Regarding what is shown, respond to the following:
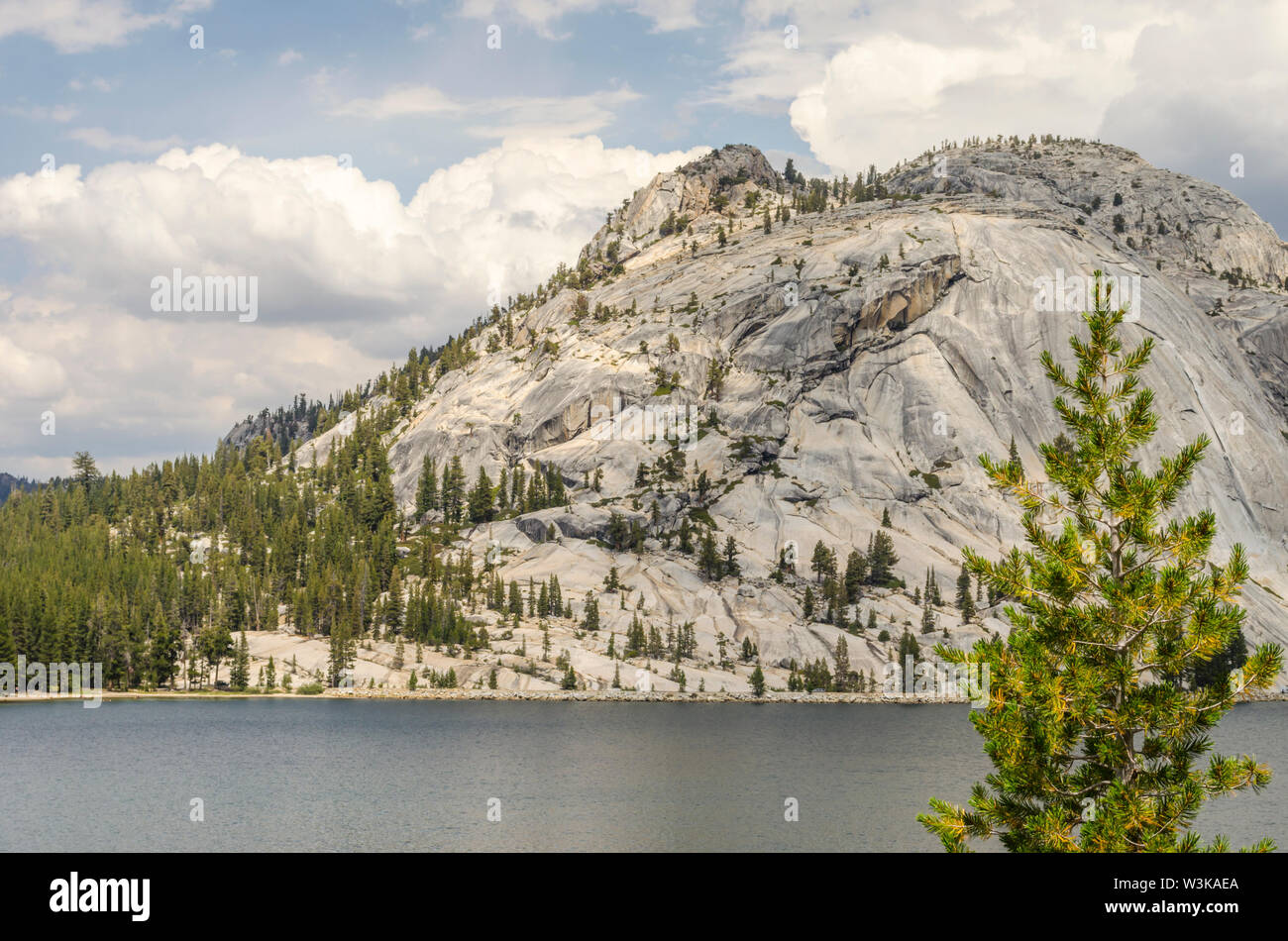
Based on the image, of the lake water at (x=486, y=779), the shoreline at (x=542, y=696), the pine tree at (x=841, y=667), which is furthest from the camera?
the pine tree at (x=841, y=667)

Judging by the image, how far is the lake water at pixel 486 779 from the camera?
73.9 m

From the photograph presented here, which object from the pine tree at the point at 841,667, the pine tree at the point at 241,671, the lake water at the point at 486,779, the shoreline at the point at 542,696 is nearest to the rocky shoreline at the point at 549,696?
the shoreline at the point at 542,696

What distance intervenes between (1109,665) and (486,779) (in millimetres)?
81499

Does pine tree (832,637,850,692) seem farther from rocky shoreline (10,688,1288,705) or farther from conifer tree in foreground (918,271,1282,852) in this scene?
conifer tree in foreground (918,271,1282,852)

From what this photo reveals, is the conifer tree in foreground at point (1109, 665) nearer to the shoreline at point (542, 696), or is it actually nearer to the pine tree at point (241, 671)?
the shoreline at point (542, 696)

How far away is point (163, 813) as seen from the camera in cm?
7981

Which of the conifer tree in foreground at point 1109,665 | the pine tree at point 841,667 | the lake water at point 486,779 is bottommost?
the lake water at point 486,779

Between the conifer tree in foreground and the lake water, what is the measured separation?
5057 cm

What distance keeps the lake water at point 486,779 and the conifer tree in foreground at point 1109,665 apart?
50569mm

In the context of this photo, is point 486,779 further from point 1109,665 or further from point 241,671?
point 241,671

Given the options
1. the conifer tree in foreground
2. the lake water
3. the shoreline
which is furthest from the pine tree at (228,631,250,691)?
the conifer tree in foreground

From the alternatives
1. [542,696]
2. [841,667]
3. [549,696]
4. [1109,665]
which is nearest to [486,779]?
[549,696]
